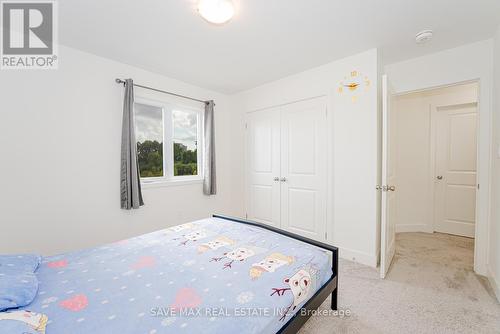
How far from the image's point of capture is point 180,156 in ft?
11.0

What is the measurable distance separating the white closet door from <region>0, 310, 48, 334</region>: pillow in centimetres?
271

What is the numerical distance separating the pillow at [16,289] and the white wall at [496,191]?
324cm

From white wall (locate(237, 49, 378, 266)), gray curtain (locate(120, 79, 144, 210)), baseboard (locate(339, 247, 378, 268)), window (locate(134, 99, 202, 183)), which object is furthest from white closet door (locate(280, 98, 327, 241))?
gray curtain (locate(120, 79, 144, 210))

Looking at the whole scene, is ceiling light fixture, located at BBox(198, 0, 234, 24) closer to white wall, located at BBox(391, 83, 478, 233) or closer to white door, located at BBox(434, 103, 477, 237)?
white wall, located at BBox(391, 83, 478, 233)

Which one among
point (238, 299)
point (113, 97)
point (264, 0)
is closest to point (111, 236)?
point (113, 97)

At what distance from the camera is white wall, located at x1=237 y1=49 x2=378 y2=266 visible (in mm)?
2400

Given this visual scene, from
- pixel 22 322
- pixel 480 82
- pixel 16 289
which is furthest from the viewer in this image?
pixel 480 82

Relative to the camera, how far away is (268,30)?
78.6 inches

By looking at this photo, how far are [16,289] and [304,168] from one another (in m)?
2.83

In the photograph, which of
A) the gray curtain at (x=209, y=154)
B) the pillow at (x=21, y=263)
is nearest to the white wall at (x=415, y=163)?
the gray curtain at (x=209, y=154)

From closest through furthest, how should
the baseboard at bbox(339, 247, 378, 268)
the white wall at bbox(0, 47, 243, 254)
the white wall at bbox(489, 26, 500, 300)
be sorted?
1. the white wall at bbox(489, 26, 500, 300)
2. the white wall at bbox(0, 47, 243, 254)
3. the baseboard at bbox(339, 247, 378, 268)

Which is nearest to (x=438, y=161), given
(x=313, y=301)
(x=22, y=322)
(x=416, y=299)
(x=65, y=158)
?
(x=416, y=299)

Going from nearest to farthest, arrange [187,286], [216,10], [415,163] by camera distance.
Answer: [187,286] < [216,10] < [415,163]

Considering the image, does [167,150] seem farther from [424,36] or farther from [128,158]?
[424,36]
